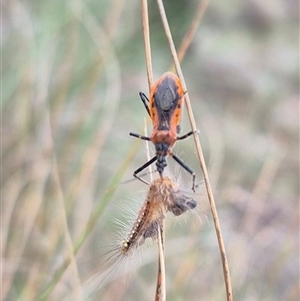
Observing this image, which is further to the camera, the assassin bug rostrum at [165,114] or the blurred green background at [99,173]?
the blurred green background at [99,173]

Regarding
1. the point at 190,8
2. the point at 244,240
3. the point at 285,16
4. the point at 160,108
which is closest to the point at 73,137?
the point at 244,240

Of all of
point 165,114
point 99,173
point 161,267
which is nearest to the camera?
point 161,267

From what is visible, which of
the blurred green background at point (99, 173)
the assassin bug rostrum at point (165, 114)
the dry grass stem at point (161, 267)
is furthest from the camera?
the blurred green background at point (99, 173)

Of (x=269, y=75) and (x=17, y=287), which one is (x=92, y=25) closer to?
(x=17, y=287)

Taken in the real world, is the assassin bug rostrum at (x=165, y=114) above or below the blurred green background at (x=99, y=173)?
below

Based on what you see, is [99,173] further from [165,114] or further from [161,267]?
[161,267]

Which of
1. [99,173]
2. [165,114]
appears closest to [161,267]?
[165,114]
